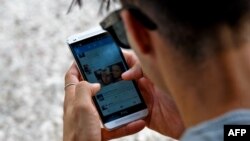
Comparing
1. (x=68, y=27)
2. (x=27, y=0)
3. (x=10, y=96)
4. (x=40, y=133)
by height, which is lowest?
(x=40, y=133)

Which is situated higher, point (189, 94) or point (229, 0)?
point (229, 0)

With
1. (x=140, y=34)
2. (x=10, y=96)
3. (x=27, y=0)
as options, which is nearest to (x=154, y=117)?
(x=140, y=34)

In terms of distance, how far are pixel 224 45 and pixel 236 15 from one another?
40 mm

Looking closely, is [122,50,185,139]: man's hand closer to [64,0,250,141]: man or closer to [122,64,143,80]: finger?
[122,64,143,80]: finger

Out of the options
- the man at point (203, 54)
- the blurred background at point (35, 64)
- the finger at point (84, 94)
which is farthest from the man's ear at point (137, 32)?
the blurred background at point (35, 64)

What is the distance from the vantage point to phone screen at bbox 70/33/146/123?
1.10 metres

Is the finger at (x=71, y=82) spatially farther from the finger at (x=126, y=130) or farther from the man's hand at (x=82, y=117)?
the finger at (x=126, y=130)

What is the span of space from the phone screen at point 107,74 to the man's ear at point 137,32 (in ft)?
1.24

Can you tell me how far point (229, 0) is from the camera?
2.00 feet

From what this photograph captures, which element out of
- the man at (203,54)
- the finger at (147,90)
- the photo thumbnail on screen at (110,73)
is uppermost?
the man at (203,54)

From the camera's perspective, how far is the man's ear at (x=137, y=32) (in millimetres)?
693

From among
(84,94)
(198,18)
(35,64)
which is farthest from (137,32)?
(35,64)

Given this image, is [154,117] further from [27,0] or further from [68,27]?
[27,0]

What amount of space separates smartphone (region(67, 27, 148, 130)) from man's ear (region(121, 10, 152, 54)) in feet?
1.24
